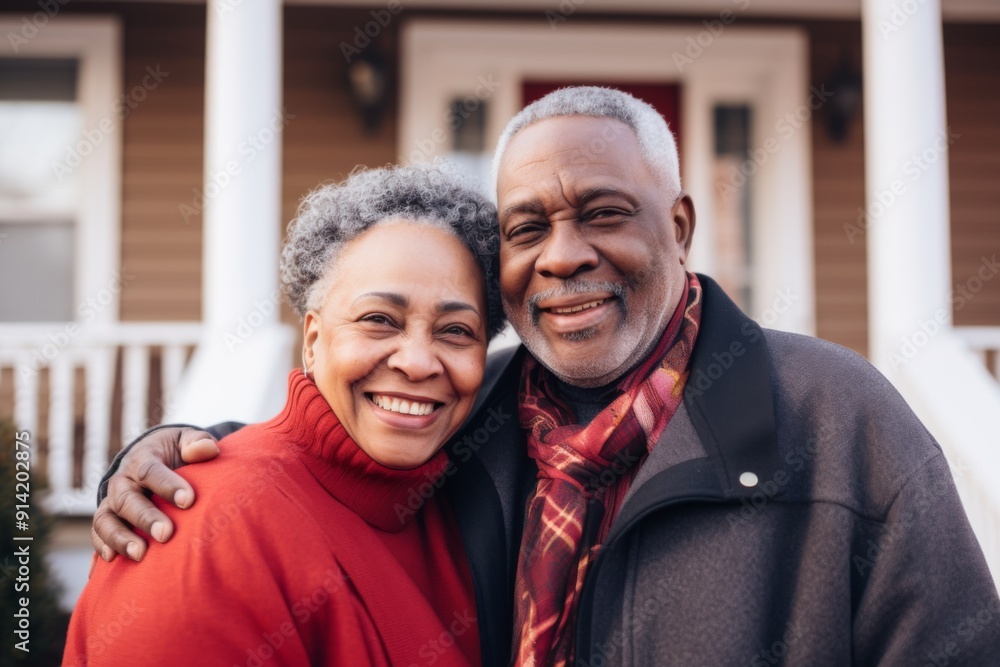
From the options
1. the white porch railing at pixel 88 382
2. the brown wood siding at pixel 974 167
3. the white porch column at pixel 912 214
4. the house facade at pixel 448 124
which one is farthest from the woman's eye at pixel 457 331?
the brown wood siding at pixel 974 167

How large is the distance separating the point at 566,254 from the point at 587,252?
0.05 m

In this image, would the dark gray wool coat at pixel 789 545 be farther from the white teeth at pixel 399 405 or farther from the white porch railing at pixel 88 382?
the white porch railing at pixel 88 382

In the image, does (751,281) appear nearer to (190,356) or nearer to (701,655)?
(190,356)

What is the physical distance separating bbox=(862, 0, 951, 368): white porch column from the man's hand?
11.4 feet

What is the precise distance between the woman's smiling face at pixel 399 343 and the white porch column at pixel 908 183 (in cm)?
302

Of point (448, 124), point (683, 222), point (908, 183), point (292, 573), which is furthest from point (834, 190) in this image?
point (292, 573)

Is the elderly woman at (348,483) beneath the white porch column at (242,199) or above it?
beneath

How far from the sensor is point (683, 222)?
2.19 meters

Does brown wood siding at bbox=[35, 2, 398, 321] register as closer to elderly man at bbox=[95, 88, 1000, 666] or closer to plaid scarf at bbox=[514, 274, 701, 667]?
elderly man at bbox=[95, 88, 1000, 666]

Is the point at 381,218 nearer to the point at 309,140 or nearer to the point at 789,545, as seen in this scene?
the point at 789,545

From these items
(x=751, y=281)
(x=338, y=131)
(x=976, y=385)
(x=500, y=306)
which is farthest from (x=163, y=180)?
(x=976, y=385)

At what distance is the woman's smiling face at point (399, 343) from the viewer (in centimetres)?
184

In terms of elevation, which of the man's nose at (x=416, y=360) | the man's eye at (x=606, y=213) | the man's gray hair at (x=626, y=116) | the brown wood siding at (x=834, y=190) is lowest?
the man's nose at (x=416, y=360)

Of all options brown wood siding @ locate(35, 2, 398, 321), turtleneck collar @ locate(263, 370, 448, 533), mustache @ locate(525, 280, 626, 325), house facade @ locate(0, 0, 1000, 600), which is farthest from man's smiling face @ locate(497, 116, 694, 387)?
brown wood siding @ locate(35, 2, 398, 321)
